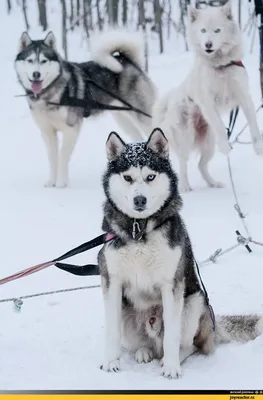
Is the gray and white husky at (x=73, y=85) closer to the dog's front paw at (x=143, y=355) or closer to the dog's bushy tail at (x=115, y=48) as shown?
the dog's bushy tail at (x=115, y=48)

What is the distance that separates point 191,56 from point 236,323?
36.9 ft

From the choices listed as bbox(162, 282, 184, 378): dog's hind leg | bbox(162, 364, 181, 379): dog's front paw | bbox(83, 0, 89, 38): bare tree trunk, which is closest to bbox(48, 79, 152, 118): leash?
bbox(162, 282, 184, 378): dog's hind leg

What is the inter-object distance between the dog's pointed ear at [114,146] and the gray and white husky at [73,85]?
13.5ft

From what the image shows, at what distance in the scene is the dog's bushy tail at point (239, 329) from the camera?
2.91 meters

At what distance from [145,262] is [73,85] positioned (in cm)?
483

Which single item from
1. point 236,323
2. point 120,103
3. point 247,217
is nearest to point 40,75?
point 120,103

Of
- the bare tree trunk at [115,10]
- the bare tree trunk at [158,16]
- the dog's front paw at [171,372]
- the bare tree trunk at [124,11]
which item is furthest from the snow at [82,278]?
the bare tree trunk at [124,11]

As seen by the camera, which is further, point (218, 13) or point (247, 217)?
point (218, 13)

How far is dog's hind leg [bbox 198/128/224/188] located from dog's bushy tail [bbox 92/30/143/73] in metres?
1.52

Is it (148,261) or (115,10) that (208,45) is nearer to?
(148,261)

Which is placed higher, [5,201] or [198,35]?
[198,35]

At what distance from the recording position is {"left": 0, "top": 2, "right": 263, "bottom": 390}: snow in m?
2.62

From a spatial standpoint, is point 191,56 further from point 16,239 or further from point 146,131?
point 16,239

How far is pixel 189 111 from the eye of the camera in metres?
6.49
